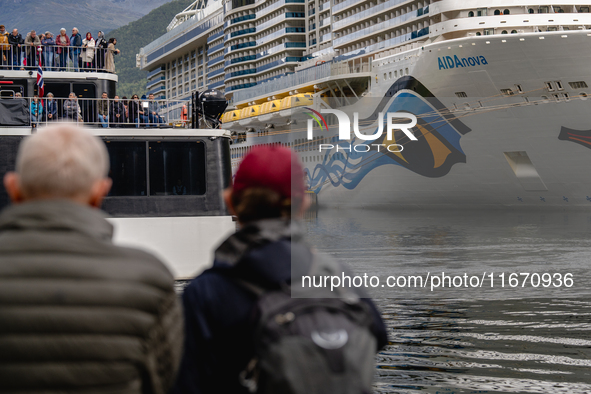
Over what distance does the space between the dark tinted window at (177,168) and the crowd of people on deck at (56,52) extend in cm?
361

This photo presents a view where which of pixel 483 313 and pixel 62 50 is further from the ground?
pixel 62 50

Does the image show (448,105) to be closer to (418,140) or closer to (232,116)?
(418,140)

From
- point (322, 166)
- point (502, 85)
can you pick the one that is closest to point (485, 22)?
point (502, 85)

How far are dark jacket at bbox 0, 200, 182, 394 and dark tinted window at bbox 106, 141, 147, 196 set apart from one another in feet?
37.1

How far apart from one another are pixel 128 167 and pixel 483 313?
6491 mm

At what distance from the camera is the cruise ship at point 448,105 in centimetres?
2894

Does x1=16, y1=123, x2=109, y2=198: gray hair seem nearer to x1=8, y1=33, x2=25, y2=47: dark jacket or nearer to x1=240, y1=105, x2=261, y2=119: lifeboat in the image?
x1=8, y1=33, x2=25, y2=47: dark jacket

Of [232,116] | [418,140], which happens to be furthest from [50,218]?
[232,116]

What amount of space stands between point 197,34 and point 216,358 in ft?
278

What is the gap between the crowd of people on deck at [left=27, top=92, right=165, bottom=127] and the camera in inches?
547

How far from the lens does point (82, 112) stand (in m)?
14.7

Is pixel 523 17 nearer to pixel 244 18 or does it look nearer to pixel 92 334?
pixel 92 334

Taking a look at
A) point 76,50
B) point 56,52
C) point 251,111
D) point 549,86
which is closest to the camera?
point 56,52

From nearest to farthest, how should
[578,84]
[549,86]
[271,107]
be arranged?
1. [578,84]
2. [549,86]
3. [271,107]
